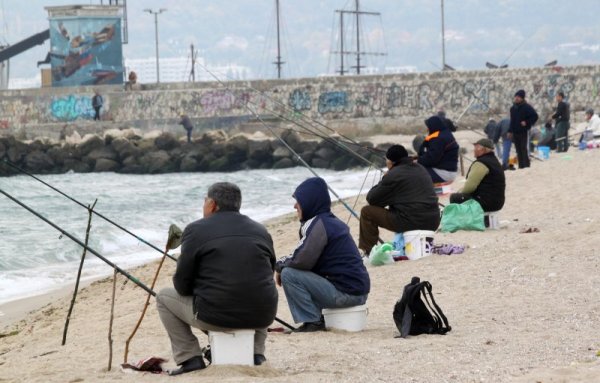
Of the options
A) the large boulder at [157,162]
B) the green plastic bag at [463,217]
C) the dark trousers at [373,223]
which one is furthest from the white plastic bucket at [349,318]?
the large boulder at [157,162]

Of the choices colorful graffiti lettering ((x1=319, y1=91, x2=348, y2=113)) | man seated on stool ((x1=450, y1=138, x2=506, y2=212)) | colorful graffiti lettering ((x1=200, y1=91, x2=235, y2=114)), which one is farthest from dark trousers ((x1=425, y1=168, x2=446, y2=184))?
colorful graffiti lettering ((x1=200, y1=91, x2=235, y2=114))

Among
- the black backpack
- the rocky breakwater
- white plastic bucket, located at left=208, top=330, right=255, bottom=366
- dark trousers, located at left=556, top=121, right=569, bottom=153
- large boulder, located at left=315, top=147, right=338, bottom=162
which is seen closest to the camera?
white plastic bucket, located at left=208, top=330, right=255, bottom=366

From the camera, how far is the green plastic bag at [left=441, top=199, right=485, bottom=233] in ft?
34.7

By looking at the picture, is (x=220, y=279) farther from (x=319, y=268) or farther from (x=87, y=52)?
(x=87, y=52)

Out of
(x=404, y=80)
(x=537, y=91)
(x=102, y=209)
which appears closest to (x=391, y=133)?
(x=404, y=80)

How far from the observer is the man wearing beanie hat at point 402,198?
920 centimetres

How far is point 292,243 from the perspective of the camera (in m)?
13.2

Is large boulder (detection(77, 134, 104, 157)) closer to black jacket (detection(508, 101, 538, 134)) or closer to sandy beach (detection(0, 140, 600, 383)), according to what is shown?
black jacket (detection(508, 101, 538, 134))

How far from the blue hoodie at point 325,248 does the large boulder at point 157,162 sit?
98.0 ft

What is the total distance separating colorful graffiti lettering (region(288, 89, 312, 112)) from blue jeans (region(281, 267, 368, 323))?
104 ft

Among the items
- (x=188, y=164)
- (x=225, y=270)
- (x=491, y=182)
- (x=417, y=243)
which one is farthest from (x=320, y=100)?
(x=225, y=270)

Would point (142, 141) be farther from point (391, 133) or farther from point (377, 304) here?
point (377, 304)

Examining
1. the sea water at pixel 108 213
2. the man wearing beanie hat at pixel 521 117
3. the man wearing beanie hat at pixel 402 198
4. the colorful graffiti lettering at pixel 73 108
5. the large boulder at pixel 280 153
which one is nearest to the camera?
the man wearing beanie hat at pixel 402 198

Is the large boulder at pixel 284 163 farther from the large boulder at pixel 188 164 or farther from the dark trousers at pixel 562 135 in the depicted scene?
the dark trousers at pixel 562 135
